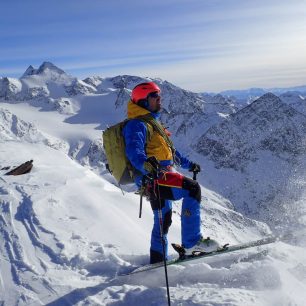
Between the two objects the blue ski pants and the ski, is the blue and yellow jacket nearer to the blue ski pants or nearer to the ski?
the blue ski pants

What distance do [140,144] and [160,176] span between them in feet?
2.14

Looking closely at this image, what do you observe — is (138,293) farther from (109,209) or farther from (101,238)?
(109,209)

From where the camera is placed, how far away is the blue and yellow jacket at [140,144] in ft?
22.4

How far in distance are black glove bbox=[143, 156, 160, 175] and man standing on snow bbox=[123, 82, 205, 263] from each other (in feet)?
0.87

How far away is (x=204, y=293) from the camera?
19.9 feet

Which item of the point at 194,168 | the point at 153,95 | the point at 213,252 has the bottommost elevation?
the point at 213,252

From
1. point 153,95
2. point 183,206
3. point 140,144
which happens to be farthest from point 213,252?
point 153,95

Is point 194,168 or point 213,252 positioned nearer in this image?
point 213,252

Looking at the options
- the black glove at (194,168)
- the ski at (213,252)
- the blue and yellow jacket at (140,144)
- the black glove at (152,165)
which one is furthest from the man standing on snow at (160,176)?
the black glove at (194,168)

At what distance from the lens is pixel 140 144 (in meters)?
6.96

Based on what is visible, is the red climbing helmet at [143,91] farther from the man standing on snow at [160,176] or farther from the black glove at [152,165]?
the black glove at [152,165]

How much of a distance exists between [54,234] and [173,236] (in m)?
4.06

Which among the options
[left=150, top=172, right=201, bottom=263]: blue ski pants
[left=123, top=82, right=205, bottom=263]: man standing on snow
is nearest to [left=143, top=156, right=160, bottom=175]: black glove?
[left=123, top=82, right=205, bottom=263]: man standing on snow

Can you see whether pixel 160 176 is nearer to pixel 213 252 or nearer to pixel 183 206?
pixel 183 206
